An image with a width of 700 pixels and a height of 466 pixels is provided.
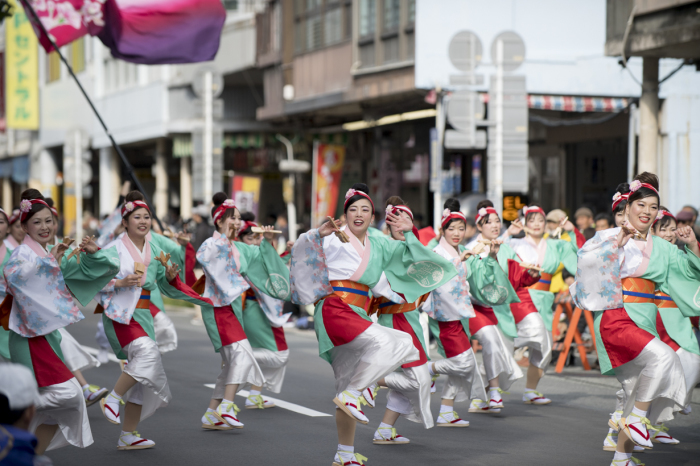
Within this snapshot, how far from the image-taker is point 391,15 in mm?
17281

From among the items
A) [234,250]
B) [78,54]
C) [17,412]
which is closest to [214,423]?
[234,250]

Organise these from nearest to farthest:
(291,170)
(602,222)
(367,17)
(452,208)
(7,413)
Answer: (7,413) < (452,208) < (602,222) < (367,17) < (291,170)

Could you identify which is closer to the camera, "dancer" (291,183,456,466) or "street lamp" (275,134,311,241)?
"dancer" (291,183,456,466)

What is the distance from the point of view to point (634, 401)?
589 cm

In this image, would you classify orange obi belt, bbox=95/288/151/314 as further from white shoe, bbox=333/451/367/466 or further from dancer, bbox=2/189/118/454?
white shoe, bbox=333/451/367/466

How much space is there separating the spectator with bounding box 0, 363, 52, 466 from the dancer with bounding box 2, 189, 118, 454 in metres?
2.53

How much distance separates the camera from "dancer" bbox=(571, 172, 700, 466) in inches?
229

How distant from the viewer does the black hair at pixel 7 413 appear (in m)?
3.25

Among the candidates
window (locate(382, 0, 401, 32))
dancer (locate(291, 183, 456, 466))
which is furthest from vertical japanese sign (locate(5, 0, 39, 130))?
dancer (locate(291, 183, 456, 466))

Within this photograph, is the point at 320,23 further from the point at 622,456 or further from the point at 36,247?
the point at 622,456

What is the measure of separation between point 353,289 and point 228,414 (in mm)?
1954

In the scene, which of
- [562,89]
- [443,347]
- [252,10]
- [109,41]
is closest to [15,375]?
[443,347]

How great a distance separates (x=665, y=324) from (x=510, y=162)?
20.0 feet

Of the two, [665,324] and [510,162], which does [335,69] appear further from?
[665,324]
